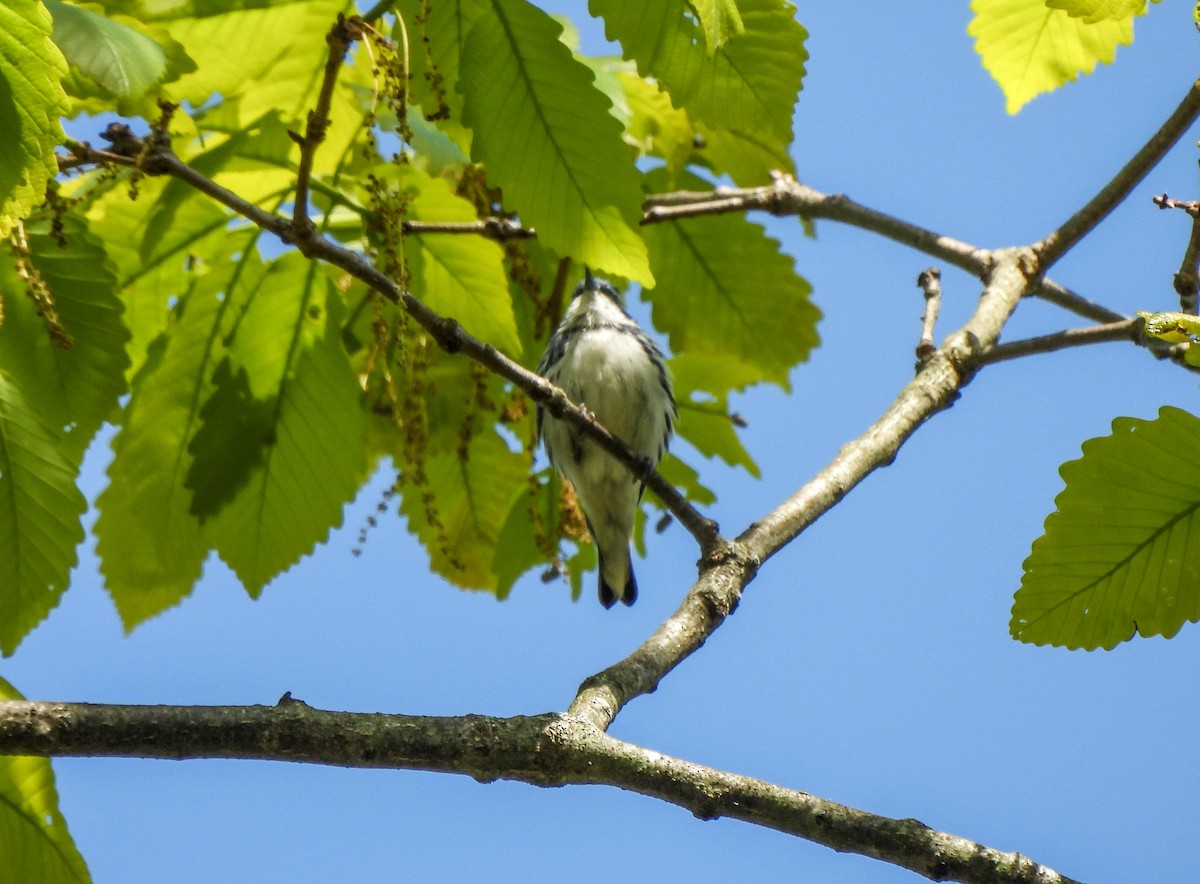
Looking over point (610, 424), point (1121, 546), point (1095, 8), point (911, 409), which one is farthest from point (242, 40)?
point (610, 424)

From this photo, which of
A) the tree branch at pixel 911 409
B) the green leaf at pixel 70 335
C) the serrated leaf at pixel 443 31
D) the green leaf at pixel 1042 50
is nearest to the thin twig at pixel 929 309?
the tree branch at pixel 911 409

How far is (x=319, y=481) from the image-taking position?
2.08 m

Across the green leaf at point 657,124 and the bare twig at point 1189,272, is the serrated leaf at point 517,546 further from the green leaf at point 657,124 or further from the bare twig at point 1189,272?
the bare twig at point 1189,272

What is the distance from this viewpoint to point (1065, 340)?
6.95 feet

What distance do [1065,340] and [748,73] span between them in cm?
74

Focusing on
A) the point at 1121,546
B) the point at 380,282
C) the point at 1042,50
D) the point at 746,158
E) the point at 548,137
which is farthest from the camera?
the point at 746,158

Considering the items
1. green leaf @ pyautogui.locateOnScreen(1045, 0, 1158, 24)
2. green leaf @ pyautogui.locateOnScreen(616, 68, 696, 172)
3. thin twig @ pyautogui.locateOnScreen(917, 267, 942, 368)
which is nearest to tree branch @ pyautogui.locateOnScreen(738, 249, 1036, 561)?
thin twig @ pyautogui.locateOnScreen(917, 267, 942, 368)

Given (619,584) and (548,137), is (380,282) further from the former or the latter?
(619,584)

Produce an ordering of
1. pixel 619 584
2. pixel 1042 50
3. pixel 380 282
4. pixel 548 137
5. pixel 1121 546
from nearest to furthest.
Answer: pixel 1121 546 → pixel 380 282 → pixel 548 137 → pixel 1042 50 → pixel 619 584

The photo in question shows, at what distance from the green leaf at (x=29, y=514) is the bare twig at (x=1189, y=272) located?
4.85 feet

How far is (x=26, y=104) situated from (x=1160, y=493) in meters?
1.21

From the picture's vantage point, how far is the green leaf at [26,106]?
3.93 feet

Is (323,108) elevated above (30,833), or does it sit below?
above

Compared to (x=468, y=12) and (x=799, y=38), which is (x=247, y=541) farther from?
(x=799, y=38)
